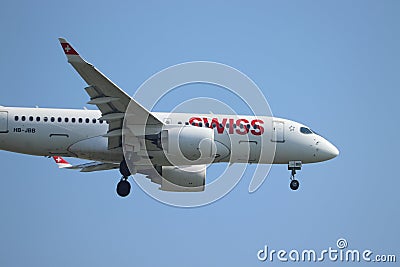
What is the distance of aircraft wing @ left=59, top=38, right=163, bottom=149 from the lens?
111 feet

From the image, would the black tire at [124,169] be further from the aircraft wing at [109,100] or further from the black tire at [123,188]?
the aircraft wing at [109,100]

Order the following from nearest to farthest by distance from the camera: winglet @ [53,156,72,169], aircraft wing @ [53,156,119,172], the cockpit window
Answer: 1. the cockpit window
2. aircraft wing @ [53,156,119,172]
3. winglet @ [53,156,72,169]

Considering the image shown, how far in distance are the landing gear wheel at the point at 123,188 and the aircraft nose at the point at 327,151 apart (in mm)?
9352

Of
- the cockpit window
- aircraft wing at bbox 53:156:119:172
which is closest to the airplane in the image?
the cockpit window

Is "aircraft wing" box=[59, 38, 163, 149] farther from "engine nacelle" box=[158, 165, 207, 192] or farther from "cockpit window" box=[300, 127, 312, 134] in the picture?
"cockpit window" box=[300, 127, 312, 134]

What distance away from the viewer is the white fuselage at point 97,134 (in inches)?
1519

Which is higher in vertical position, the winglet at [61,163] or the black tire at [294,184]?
the winglet at [61,163]

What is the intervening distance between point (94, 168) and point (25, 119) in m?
5.85

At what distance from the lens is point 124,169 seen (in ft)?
131

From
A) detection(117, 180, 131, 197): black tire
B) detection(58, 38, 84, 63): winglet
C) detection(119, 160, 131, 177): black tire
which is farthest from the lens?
detection(117, 180, 131, 197): black tire

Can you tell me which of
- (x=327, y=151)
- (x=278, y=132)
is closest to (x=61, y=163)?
(x=278, y=132)

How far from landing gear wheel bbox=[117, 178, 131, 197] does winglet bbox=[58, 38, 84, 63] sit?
27.6 feet

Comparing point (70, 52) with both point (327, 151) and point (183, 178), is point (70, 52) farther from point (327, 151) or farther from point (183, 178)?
point (327, 151)

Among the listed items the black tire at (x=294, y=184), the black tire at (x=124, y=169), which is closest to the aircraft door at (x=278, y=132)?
the black tire at (x=294, y=184)
